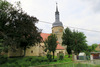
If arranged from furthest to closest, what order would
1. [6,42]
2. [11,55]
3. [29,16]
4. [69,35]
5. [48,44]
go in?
[69,35] → [11,55] → [48,44] → [29,16] → [6,42]

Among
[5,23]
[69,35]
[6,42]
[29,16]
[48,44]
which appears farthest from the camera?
[69,35]

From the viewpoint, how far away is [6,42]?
18.4 m

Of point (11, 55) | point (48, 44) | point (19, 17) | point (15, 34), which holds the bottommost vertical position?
point (11, 55)

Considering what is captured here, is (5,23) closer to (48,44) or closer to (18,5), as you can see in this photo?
(18,5)

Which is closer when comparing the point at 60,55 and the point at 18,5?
the point at 18,5

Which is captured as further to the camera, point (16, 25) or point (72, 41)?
point (72, 41)

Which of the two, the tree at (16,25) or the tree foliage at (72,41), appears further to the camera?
the tree foliage at (72,41)

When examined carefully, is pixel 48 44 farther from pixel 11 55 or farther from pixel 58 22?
pixel 58 22

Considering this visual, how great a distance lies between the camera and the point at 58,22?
50281 mm

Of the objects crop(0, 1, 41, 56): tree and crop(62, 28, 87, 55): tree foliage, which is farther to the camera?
crop(62, 28, 87, 55): tree foliage

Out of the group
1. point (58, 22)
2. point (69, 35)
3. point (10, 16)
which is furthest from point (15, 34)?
point (58, 22)

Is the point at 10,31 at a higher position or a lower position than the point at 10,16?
lower

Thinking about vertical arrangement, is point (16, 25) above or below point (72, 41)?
above

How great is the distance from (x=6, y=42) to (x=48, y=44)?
10630 millimetres
